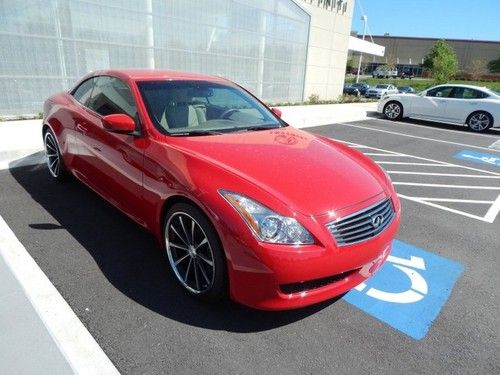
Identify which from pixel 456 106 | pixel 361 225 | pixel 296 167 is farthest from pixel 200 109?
pixel 456 106

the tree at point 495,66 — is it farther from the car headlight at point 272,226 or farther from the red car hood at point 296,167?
the car headlight at point 272,226

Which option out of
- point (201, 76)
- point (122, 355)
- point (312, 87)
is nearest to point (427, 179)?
point (201, 76)

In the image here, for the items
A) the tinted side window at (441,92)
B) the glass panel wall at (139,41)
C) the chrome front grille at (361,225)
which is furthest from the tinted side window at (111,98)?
the tinted side window at (441,92)

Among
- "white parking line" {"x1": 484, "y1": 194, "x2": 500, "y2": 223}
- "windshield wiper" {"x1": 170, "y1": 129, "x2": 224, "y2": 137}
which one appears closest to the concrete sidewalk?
"windshield wiper" {"x1": 170, "y1": 129, "x2": 224, "y2": 137}

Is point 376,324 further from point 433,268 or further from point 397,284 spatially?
point 433,268

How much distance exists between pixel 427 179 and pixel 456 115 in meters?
7.72

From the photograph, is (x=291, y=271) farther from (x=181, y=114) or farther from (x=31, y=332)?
(x=181, y=114)

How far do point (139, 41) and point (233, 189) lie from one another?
941 cm

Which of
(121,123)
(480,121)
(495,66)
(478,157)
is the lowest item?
(478,157)

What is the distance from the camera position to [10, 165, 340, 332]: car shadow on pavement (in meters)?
2.47

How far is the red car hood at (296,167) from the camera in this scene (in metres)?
2.34

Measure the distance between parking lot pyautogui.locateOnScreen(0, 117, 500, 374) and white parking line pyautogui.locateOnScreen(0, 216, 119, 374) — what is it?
57 millimetres

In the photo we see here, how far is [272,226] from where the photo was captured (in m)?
2.14

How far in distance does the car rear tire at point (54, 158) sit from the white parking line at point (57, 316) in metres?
1.56
